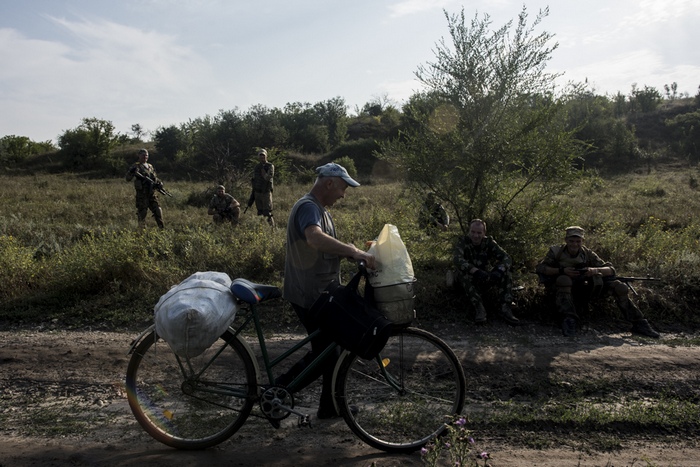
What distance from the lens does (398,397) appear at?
3945 mm

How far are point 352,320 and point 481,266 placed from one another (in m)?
4.28

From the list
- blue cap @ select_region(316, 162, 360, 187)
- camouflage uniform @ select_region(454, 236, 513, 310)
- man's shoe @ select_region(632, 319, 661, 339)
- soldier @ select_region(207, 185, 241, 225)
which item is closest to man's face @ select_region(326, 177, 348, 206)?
blue cap @ select_region(316, 162, 360, 187)

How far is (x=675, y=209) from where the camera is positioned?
14.9 meters

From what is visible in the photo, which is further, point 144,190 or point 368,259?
point 144,190

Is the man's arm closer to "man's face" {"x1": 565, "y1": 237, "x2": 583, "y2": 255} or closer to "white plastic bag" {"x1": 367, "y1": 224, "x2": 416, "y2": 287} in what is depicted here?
"white plastic bag" {"x1": 367, "y1": 224, "x2": 416, "y2": 287}

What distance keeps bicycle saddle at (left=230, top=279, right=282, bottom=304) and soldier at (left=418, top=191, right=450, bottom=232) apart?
5.47m

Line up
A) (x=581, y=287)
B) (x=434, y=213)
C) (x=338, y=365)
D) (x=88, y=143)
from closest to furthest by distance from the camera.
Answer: (x=338, y=365), (x=581, y=287), (x=434, y=213), (x=88, y=143)

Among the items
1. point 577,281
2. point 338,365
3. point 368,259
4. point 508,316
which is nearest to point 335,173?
point 368,259

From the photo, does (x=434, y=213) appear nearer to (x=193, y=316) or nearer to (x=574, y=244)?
(x=574, y=244)

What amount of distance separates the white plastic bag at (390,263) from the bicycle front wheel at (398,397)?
0.46 metres

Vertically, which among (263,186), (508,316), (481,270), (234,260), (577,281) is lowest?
(508,316)

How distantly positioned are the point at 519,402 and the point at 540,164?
474 centimetres

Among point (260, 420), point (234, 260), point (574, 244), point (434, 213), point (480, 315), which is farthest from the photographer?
point (434, 213)

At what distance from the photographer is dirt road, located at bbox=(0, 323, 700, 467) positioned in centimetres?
367
